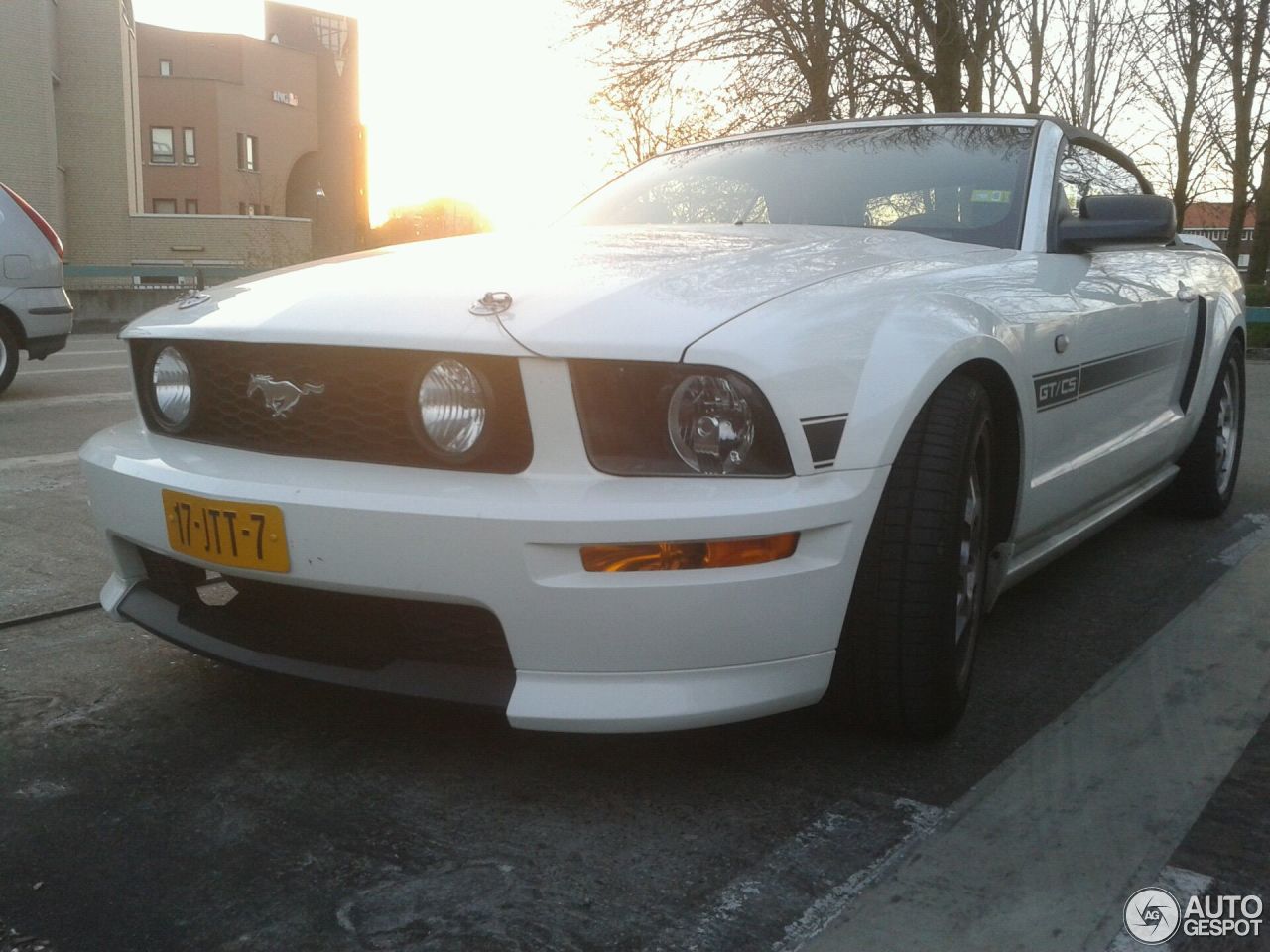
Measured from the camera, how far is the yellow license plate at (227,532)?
223cm

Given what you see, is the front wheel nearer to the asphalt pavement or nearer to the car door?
the asphalt pavement

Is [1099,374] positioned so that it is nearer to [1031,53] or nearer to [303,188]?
[1031,53]

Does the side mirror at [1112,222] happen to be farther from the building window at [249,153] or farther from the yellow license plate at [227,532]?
the building window at [249,153]

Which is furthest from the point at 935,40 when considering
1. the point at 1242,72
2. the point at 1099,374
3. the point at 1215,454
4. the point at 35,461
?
the point at 1099,374

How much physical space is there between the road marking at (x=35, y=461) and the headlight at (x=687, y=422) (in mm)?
3908

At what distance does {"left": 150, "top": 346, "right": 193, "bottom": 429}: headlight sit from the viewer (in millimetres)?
2605

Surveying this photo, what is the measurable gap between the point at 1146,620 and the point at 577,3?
14709 millimetres

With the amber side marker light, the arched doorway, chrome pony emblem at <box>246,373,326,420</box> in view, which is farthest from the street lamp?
the amber side marker light

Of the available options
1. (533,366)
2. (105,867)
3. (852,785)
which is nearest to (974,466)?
(852,785)

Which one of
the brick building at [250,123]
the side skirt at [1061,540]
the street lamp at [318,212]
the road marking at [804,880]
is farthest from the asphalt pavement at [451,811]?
the street lamp at [318,212]

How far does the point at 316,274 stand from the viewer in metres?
2.72

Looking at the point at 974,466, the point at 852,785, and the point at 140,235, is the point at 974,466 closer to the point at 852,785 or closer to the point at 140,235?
the point at 852,785

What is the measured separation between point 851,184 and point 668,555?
1780mm

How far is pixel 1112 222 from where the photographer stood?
10.7ft
